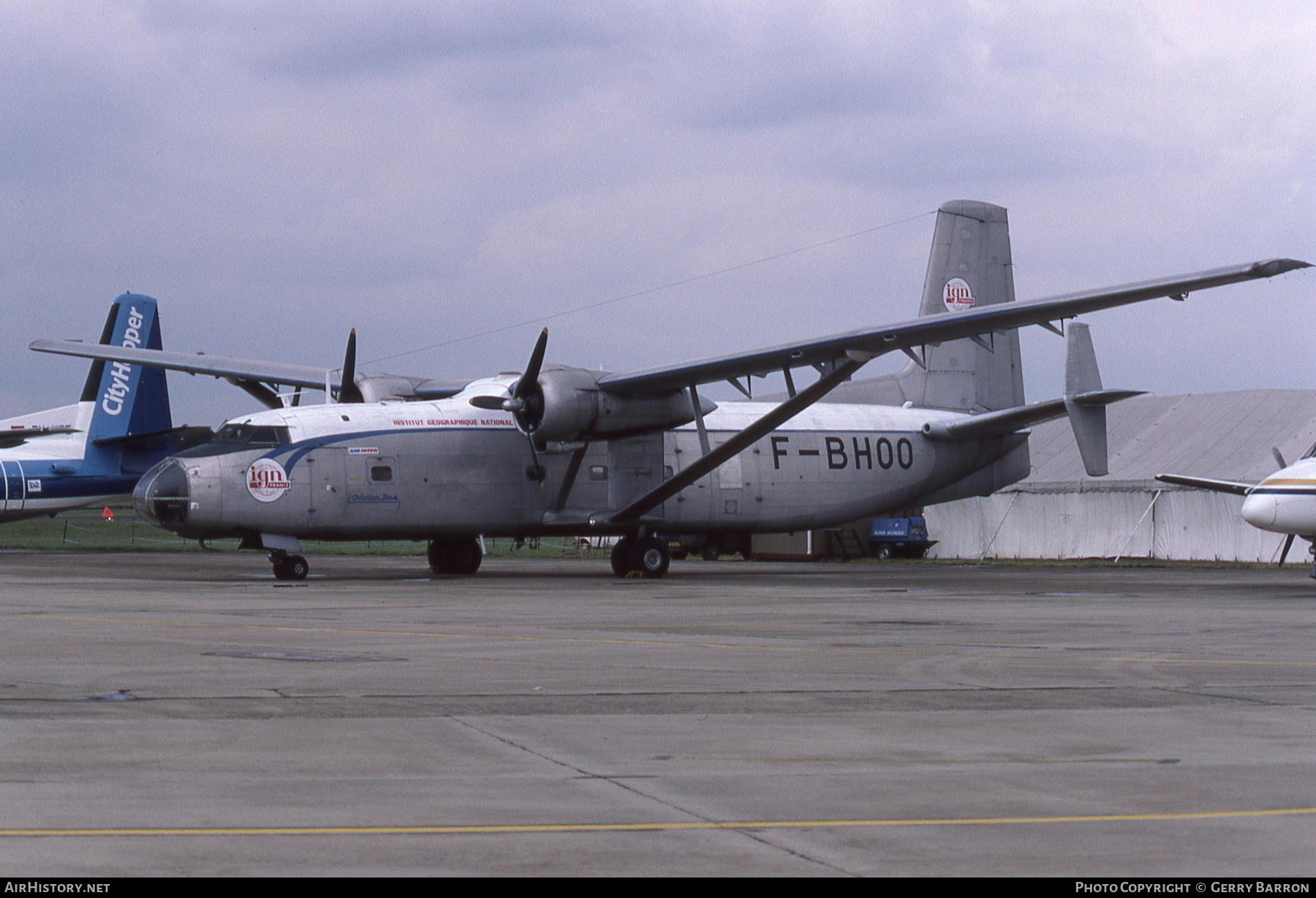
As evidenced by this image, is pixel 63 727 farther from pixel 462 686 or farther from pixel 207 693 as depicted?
pixel 462 686

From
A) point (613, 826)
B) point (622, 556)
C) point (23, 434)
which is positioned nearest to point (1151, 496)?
point (622, 556)

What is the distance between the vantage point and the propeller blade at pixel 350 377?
105 ft

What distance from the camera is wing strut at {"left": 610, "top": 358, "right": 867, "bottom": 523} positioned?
27.3 metres

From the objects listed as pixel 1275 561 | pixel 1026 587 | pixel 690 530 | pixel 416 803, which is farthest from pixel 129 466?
pixel 416 803

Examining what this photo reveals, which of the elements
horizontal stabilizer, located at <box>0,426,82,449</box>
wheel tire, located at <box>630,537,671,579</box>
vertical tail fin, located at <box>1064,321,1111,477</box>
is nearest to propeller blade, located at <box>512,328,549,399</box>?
wheel tire, located at <box>630,537,671,579</box>

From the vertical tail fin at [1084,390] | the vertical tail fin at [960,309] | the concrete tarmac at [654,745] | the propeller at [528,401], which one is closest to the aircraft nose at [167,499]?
the propeller at [528,401]

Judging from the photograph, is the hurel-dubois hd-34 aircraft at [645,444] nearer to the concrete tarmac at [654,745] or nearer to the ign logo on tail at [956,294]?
the ign logo on tail at [956,294]

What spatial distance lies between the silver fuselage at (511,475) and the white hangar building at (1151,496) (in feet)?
39.4

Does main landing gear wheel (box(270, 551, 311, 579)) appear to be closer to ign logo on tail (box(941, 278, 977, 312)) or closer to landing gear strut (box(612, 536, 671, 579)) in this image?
landing gear strut (box(612, 536, 671, 579))

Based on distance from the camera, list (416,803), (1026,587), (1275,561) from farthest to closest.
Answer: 1. (1275,561)
2. (1026,587)
3. (416,803)

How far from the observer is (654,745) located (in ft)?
26.7

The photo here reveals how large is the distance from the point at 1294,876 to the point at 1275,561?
42.4 metres

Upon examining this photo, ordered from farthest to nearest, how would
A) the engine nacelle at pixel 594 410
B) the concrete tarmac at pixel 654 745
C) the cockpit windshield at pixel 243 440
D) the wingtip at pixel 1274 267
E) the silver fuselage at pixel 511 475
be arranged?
the engine nacelle at pixel 594 410
the cockpit windshield at pixel 243 440
the silver fuselage at pixel 511 475
the wingtip at pixel 1274 267
the concrete tarmac at pixel 654 745
